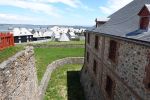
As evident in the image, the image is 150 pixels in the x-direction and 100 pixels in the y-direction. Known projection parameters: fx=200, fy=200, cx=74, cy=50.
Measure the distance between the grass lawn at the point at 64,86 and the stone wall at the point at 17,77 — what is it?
7.30 m

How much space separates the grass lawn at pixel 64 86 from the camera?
20.7m

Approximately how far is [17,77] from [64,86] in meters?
13.3

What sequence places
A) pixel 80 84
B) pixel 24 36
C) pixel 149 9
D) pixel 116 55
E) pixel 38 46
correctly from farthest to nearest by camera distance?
pixel 24 36
pixel 38 46
pixel 80 84
pixel 116 55
pixel 149 9

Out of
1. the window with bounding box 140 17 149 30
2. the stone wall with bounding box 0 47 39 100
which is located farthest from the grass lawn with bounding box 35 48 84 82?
the window with bounding box 140 17 149 30

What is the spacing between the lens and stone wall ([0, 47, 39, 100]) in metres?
8.76

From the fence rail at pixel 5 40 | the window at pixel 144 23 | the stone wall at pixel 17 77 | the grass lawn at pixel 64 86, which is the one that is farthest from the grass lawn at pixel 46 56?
the window at pixel 144 23

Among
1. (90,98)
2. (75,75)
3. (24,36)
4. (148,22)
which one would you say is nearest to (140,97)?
→ (148,22)

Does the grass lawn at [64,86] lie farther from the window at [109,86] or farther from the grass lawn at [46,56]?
the window at [109,86]

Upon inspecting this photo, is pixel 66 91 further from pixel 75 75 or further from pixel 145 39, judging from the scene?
pixel 145 39

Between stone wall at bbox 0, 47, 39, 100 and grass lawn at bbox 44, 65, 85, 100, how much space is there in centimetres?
730

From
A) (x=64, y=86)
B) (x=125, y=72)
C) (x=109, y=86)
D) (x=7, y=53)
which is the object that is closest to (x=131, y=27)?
(x=125, y=72)

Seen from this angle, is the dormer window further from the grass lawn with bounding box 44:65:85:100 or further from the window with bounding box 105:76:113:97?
the grass lawn with bounding box 44:65:85:100

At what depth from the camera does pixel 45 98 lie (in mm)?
19781

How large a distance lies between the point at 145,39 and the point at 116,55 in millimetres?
4320
